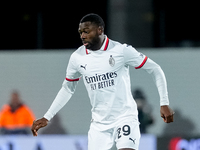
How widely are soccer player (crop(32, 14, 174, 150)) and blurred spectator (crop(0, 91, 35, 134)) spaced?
3.21 meters

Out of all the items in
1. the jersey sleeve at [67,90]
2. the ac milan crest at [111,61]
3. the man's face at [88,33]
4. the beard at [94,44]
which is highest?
the man's face at [88,33]

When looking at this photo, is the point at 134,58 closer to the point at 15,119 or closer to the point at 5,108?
the point at 15,119

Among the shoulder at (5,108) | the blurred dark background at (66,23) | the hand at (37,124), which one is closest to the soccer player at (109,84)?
the hand at (37,124)

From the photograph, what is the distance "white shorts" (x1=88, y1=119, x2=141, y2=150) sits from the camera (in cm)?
473

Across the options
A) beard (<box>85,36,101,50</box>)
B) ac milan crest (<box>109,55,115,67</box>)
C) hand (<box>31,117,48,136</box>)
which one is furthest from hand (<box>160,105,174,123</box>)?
hand (<box>31,117,48,136</box>)

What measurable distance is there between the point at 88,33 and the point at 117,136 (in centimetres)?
95

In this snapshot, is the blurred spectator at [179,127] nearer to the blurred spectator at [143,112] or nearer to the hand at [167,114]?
the blurred spectator at [143,112]

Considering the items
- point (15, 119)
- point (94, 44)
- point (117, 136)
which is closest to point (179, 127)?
point (15, 119)

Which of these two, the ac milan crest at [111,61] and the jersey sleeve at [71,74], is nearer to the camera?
the ac milan crest at [111,61]

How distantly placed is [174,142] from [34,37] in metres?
4.76

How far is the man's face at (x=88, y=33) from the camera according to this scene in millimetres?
4863

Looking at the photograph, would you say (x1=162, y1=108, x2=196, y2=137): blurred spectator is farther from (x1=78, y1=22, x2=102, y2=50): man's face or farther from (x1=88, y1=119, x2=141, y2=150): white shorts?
(x1=78, y1=22, x2=102, y2=50): man's face

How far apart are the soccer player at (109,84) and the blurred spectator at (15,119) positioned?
321 centimetres

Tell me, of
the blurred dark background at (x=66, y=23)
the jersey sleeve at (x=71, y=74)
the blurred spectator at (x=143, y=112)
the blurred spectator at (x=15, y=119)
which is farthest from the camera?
the blurred dark background at (x=66, y=23)
